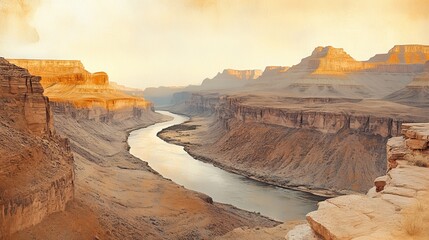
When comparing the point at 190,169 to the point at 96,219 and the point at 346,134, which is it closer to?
the point at 346,134

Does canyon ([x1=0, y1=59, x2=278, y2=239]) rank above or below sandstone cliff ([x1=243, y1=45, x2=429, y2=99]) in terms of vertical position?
below

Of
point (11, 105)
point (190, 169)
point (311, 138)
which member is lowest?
point (190, 169)

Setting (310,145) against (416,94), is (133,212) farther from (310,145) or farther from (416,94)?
(416,94)

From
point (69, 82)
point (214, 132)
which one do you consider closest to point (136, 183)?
point (214, 132)

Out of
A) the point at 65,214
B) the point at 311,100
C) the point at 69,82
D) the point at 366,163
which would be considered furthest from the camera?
the point at 69,82

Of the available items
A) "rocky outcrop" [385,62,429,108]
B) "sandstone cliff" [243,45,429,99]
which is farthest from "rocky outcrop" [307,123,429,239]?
"sandstone cliff" [243,45,429,99]

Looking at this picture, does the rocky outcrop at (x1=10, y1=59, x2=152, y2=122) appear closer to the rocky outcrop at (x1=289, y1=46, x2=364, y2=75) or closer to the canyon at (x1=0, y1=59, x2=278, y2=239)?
the canyon at (x1=0, y1=59, x2=278, y2=239)
